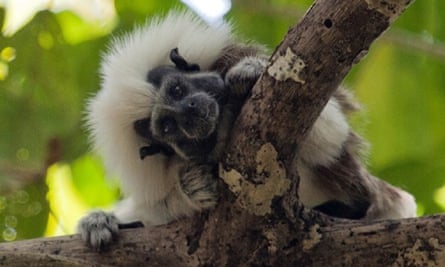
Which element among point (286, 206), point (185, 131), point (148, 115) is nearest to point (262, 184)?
point (286, 206)

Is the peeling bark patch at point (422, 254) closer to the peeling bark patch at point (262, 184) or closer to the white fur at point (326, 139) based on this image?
the peeling bark patch at point (262, 184)

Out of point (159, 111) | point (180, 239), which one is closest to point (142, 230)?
point (180, 239)

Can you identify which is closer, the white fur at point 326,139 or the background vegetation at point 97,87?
the white fur at point 326,139

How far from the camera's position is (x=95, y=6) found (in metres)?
5.78

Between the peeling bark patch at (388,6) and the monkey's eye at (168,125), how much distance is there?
2.96ft

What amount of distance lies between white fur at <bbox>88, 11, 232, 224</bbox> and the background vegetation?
675 millimetres

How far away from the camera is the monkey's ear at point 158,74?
3.91 meters

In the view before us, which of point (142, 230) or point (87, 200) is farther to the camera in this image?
point (87, 200)

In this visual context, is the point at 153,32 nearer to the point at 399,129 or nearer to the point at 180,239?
the point at 180,239

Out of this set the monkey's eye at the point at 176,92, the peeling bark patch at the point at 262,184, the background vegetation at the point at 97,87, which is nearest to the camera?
the peeling bark patch at the point at 262,184

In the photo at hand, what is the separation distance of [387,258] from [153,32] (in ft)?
4.57

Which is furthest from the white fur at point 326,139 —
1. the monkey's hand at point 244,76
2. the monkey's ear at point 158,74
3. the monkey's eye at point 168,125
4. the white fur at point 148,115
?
the monkey's ear at point 158,74

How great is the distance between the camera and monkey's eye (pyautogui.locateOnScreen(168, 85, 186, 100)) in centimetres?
376

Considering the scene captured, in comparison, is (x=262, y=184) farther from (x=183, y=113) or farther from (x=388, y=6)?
(x=388, y=6)
